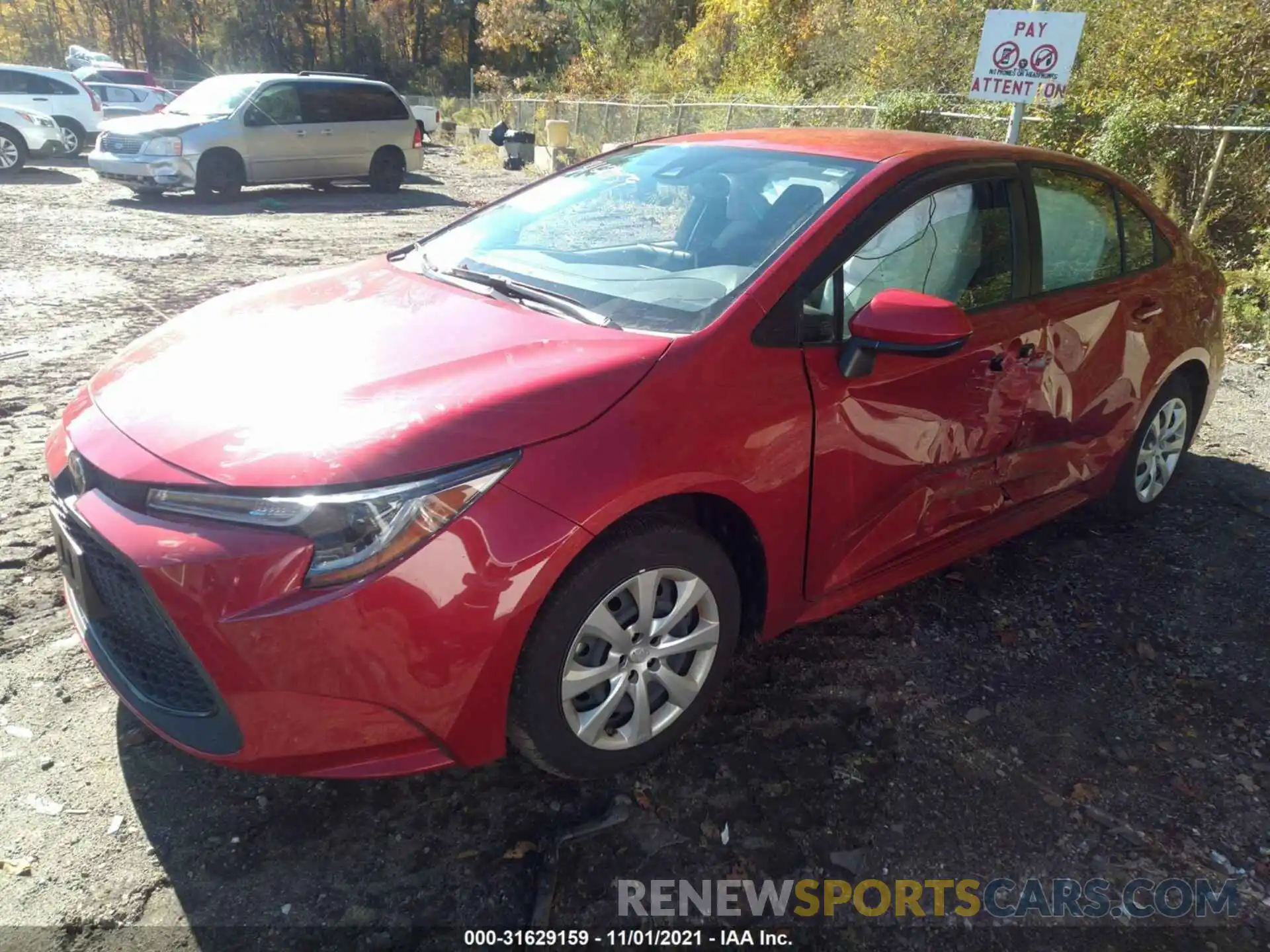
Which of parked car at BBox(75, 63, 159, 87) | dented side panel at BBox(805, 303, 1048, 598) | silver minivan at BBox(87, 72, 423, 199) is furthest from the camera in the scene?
parked car at BBox(75, 63, 159, 87)

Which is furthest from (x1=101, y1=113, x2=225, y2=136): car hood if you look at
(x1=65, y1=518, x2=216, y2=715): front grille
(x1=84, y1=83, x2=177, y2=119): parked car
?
(x1=65, y1=518, x2=216, y2=715): front grille

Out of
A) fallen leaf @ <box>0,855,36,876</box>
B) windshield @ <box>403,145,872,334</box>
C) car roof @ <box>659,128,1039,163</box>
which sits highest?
car roof @ <box>659,128,1039,163</box>

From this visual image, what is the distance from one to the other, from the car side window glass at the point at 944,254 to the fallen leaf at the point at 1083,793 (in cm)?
151

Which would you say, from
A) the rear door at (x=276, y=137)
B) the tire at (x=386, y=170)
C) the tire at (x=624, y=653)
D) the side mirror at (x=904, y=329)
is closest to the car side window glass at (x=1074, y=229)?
the side mirror at (x=904, y=329)

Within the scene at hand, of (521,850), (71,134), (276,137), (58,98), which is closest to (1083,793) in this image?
(521,850)

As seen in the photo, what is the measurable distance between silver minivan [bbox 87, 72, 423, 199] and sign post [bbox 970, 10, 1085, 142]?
9.83 m

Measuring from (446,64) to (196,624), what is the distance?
5499 centimetres

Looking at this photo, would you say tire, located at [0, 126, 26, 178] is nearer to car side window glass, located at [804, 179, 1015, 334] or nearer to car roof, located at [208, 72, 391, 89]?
car roof, located at [208, 72, 391, 89]

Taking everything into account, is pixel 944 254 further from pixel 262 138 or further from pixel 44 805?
pixel 262 138

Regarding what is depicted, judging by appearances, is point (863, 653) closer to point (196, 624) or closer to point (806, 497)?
point (806, 497)

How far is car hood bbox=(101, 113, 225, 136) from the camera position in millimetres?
11914

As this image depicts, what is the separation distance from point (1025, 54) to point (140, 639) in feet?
28.3

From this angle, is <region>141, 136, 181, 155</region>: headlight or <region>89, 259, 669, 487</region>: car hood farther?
<region>141, 136, 181, 155</region>: headlight

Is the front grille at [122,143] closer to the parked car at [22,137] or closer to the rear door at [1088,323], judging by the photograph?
the parked car at [22,137]
